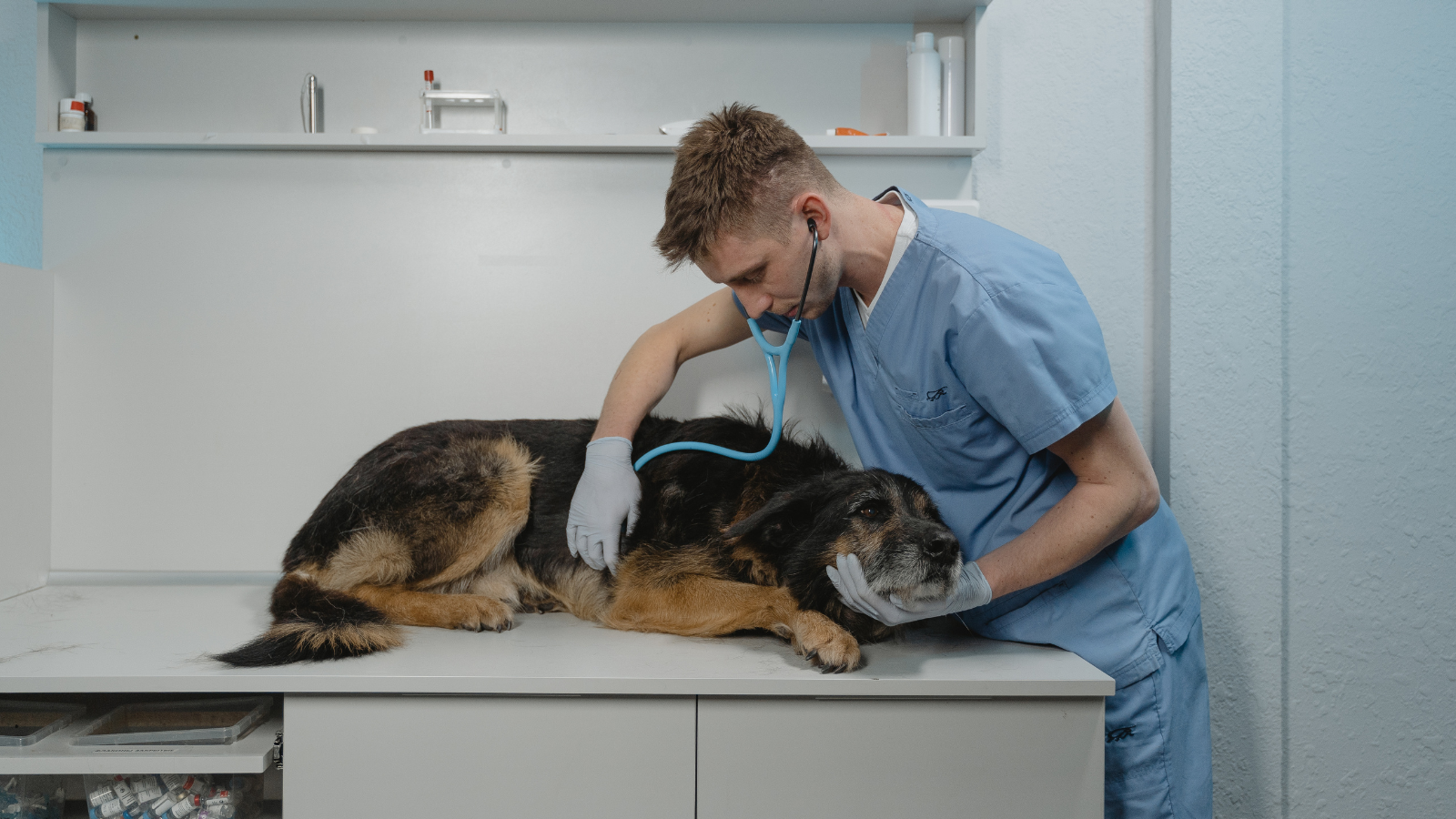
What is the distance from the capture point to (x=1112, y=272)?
2.08 metres

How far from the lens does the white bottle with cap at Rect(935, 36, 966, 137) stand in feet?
6.68

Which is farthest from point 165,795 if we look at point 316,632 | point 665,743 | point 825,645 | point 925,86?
point 925,86

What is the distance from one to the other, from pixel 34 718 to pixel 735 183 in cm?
162

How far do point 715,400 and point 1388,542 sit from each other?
1.74 meters

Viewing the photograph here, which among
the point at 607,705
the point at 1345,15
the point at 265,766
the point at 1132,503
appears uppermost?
the point at 1345,15

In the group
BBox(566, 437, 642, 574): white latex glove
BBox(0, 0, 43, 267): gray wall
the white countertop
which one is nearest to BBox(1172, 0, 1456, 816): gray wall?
the white countertop

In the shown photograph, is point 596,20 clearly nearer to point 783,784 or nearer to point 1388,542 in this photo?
point 783,784

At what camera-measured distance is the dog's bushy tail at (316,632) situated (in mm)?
1337

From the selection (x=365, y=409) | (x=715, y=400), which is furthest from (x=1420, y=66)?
(x=365, y=409)

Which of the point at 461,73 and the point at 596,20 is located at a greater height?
the point at 596,20

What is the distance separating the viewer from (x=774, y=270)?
140 cm

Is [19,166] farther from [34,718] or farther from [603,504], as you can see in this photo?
[603,504]

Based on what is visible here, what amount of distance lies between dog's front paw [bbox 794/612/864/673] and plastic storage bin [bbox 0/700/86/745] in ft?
→ 4.46

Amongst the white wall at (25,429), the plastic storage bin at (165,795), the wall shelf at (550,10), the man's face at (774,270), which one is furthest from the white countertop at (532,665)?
the wall shelf at (550,10)
